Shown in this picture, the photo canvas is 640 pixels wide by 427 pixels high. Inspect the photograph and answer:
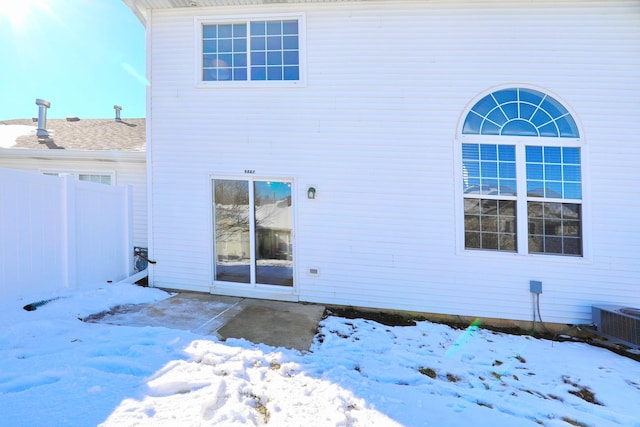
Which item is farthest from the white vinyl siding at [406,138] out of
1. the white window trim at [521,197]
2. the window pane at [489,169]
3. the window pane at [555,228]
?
the window pane at [489,169]

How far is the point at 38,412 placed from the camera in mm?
1898

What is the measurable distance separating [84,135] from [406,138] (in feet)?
30.5

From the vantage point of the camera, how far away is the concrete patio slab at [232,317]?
149 inches

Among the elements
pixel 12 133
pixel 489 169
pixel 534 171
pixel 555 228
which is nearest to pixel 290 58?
pixel 489 169

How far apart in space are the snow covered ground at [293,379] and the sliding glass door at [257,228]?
1731 millimetres

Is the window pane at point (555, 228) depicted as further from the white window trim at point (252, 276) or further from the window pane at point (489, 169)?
the white window trim at point (252, 276)

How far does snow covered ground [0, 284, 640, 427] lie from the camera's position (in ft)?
6.94

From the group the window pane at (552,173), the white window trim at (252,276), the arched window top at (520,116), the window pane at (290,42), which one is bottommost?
the white window trim at (252,276)

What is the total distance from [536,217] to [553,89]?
→ 219cm

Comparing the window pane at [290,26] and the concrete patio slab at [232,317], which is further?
the window pane at [290,26]

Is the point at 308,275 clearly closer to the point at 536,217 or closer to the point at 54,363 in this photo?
the point at 54,363

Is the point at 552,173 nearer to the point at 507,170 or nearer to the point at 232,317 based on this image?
the point at 507,170

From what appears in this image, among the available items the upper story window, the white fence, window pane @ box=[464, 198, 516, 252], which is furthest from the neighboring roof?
window pane @ box=[464, 198, 516, 252]

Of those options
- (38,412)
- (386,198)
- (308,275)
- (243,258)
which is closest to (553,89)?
(386,198)
